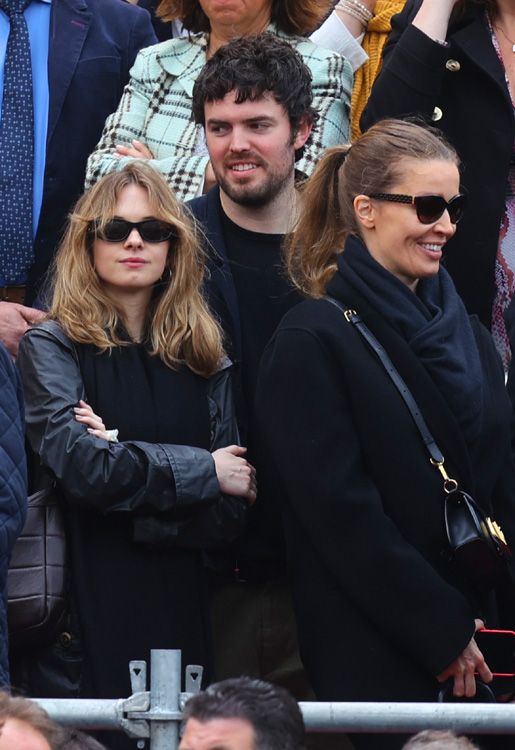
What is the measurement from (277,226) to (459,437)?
1.24 metres

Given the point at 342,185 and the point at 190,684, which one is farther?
the point at 342,185

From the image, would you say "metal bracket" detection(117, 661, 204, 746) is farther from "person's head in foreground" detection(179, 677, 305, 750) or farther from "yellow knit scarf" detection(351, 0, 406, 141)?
"yellow knit scarf" detection(351, 0, 406, 141)

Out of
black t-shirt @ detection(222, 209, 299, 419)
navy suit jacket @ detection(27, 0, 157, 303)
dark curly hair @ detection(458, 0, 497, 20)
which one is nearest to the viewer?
black t-shirt @ detection(222, 209, 299, 419)

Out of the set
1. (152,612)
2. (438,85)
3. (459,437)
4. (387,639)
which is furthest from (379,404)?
(438,85)

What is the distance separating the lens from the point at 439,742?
353 cm

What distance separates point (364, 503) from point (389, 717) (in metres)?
0.79

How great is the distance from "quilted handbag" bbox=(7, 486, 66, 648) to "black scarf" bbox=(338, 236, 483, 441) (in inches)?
43.3

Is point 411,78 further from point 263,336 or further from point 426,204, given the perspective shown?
point 263,336

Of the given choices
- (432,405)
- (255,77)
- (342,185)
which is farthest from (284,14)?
(432,405)

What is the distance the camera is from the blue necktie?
229 inches

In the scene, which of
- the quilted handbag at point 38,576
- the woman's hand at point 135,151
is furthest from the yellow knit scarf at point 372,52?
the quilted handbag at point 38,576

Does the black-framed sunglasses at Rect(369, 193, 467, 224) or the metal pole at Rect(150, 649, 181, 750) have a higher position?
the black-framed sunglasses at Rect(369, 193, 467, 224)

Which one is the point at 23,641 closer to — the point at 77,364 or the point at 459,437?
the point at 77,364

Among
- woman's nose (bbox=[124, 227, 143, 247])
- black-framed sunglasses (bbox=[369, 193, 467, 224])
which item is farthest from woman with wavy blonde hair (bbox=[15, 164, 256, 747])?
black-framed sunglasses (bbox=[369, 193, 467, 224])
